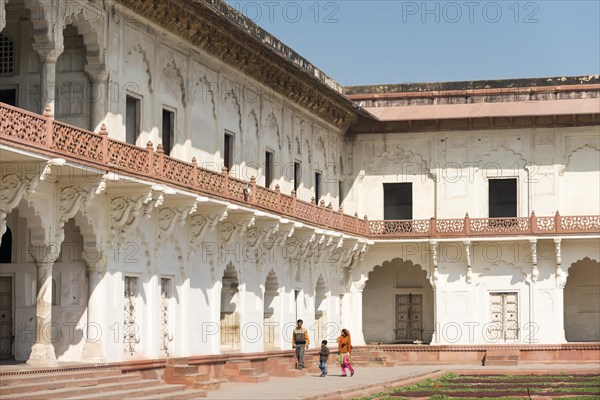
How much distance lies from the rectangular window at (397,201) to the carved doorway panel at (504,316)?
13.0ft

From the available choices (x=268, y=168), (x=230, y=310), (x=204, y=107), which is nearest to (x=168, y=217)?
(x=204, y=107)

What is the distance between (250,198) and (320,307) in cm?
962

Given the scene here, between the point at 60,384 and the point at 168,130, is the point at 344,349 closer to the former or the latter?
the point at 168,130

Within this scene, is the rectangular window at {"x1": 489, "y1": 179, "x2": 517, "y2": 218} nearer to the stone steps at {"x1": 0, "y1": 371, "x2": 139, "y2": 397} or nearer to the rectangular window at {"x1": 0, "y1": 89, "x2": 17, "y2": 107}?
the stone steps at {"x1": 0, "y1": 371, "x2": 139, "y2": 397}

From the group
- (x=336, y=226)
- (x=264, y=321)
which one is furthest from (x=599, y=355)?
(x=264, y=321)

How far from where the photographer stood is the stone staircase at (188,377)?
22297 mm

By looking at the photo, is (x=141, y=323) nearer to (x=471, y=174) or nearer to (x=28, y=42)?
(x=28, y=42)

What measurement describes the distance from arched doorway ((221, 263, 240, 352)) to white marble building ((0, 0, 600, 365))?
0.05m

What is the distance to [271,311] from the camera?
3069cm

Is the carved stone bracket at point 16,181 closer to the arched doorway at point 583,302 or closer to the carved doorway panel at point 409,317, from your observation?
the carved doorway panel at point 409,317

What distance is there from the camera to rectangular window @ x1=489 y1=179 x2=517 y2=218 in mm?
37625

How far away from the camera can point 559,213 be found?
36.7m

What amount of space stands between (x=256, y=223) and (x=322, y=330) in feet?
24.5

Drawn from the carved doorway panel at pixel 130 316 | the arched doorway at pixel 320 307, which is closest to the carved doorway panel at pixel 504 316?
the arched doorway at pixel 320 307
